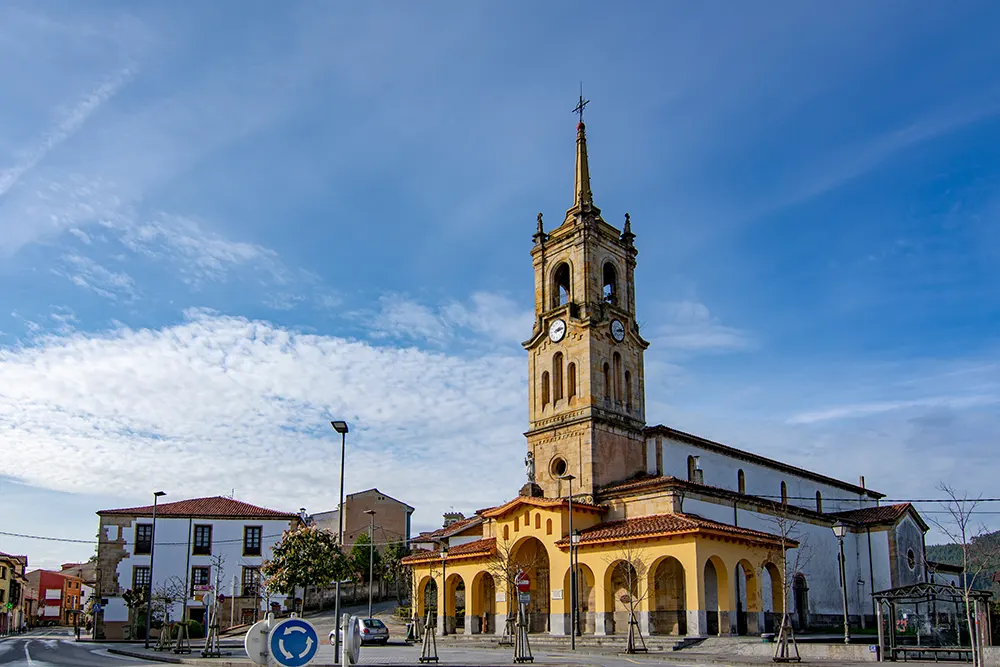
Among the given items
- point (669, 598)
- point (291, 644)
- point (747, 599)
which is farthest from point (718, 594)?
point (291, 644)

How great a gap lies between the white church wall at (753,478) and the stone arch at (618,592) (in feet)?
25.8

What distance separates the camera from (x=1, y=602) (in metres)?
84.0

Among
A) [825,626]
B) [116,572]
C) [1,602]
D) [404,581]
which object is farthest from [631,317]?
[1,602]

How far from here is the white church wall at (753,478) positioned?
4600 centimetres

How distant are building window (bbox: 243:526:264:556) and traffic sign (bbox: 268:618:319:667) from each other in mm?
57423

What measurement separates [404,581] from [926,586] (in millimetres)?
45693

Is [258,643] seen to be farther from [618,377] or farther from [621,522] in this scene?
[618,377]

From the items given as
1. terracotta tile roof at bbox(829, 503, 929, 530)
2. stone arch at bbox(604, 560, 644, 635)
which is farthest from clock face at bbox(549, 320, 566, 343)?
terracotta tile roof at bbox(829, 503, 929, 530)

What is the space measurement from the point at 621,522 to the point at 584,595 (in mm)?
4086

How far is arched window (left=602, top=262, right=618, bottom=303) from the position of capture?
48688 millimetres

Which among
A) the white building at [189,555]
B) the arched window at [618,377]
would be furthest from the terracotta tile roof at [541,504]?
the white building at [189,555]

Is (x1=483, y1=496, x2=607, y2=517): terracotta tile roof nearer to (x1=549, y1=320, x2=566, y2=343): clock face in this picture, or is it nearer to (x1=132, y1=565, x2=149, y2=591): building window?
(x1=549, y1=320, x2=566, y2=343): clock face

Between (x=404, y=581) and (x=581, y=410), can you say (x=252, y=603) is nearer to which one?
(x=404, y=581)

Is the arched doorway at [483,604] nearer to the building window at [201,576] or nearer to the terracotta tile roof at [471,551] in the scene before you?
the terracotta tile roof at [471,551]
